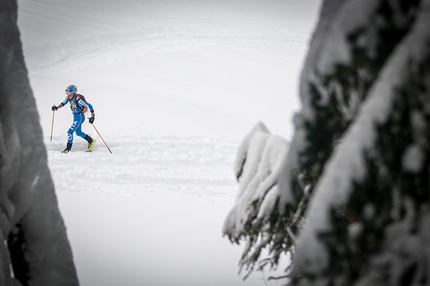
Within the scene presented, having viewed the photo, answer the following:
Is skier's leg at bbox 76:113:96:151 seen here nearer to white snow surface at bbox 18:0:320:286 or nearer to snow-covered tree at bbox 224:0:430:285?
white snow surface at bbox 18:0:320:286

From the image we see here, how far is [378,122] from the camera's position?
1033mm

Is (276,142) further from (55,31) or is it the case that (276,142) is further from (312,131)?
(55,31)

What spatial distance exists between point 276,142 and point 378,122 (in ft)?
4.27

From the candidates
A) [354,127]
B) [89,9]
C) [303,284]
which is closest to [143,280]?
[303,284]

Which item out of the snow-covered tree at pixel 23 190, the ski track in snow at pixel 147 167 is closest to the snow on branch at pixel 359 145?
the snow-covered tree at pixel 23 190

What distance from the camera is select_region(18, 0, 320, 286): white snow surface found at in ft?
18.3

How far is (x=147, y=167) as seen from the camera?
25.4 ft

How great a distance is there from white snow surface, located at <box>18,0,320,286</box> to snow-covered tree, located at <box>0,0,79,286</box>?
2.94 m

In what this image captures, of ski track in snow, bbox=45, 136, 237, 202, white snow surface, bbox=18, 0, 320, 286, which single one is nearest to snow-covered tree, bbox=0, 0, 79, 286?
white snow surface, bbox=18, 0, 320, 286

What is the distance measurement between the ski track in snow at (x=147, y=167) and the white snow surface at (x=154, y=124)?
0.09 feet

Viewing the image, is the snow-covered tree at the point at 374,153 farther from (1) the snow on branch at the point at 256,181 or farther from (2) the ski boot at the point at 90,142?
(2) the ski boot at the point at 90,142

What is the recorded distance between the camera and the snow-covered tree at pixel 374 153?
3.20ft

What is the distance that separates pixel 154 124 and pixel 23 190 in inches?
315

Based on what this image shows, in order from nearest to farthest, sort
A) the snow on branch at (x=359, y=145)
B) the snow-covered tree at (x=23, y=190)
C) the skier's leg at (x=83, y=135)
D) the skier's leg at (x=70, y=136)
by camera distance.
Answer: the snow on branch at (x=359, y=145) < the snow-covered tree at (x=23, y=190) < the skier's leg at (x=70, y=136) < the skier's leg at (x=83, y=135)
